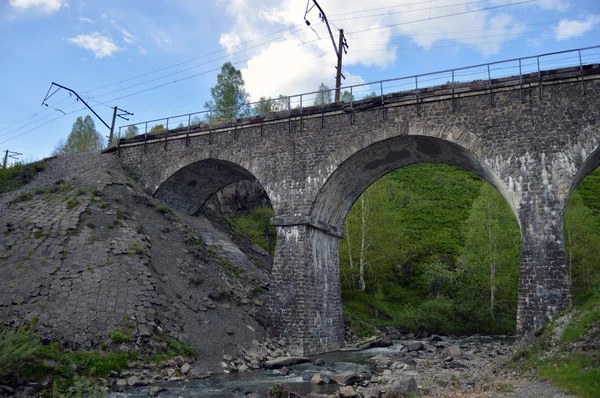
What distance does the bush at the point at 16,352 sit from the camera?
12.3m

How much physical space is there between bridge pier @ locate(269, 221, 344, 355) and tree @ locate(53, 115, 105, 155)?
4760 cm

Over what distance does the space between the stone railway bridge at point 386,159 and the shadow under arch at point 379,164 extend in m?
0.07

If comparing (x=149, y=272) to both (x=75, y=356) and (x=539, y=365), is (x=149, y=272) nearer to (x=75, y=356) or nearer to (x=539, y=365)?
(x=75, y=356)

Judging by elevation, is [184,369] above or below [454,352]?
below

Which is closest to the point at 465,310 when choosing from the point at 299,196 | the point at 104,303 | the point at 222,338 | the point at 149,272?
the point at 299,196

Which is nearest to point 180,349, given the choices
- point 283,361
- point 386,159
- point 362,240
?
point 283,361

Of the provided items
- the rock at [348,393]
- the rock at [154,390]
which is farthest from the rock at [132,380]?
the rock at [348,393]

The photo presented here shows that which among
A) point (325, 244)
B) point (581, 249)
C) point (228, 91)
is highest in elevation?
point (228, 91)

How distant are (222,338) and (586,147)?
15.0 metres

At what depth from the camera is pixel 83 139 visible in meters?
63.2

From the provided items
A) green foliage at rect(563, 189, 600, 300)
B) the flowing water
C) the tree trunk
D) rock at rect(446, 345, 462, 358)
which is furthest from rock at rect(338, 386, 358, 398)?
green foliage at rect(563, 189, 600, 300)

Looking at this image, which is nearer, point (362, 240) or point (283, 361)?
point (283, 361)

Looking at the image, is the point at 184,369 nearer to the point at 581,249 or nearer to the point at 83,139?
the point at 581,249

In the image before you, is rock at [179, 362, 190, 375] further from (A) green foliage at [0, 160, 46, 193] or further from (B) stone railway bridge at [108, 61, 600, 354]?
(A) green foliage at [0, 160, 46, 193]
